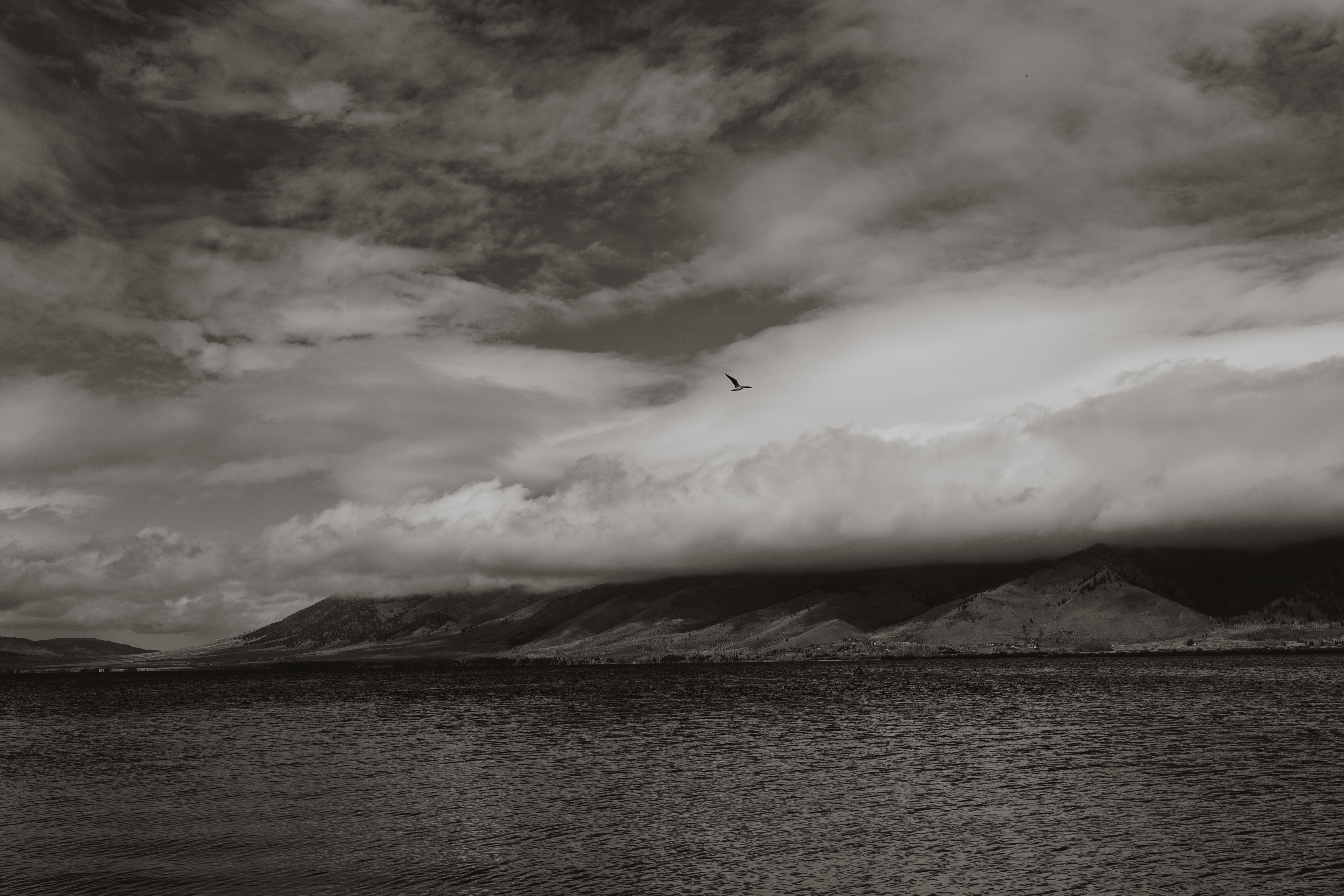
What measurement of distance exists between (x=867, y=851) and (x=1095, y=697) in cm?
13690

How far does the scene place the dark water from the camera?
48250mm

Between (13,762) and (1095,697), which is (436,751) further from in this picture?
(1095,697)

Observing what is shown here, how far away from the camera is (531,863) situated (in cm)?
5128

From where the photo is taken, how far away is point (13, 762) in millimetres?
103750

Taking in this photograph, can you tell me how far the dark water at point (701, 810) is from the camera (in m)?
48.2

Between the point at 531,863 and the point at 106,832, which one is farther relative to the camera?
the point at 106,832

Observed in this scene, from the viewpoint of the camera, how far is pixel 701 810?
6469 centimetres

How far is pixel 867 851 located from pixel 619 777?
32589 mm

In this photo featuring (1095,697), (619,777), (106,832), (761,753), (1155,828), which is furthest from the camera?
(1095,697)

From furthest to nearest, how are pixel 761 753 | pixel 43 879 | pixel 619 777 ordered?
1. pixel 761 753
2. pixel 619 777
3. pixel 43 879

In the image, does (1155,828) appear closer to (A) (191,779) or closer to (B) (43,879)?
(B) (43,879)

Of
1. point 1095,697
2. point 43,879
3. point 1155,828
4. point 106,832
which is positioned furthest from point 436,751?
point 1095,697

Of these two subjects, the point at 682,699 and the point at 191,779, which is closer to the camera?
the point at 191,779

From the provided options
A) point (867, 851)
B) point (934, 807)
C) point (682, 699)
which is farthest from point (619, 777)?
point (682, 699)
